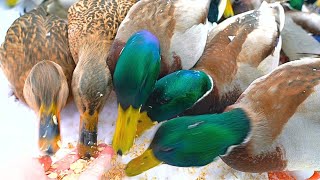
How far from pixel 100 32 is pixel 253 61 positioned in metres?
0.89

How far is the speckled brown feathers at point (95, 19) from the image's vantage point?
2.82 metres

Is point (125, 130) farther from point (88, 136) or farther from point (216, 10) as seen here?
point (216, 10)

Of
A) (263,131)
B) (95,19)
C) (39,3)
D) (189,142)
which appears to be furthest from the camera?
(39,3)

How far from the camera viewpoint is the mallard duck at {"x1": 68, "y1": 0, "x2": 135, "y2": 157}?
2.52 meters

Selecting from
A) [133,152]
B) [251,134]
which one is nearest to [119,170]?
[133,152]

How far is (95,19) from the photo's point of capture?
290cm

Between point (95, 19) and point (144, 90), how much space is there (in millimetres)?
814

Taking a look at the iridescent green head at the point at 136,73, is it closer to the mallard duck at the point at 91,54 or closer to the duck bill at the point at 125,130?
the duck bill at the point at 125,130

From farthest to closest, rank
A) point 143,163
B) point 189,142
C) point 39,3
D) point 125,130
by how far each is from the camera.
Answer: point 39,3 → point 125,130 → point 143,163 → point 189,142

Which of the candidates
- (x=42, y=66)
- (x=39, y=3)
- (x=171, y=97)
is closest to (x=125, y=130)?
(x=171, y=97)

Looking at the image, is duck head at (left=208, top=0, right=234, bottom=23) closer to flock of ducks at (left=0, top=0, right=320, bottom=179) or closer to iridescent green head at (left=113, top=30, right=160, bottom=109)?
flock of ducks at (left=0, top=0, right=320, bottom=179)

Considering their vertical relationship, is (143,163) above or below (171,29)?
below

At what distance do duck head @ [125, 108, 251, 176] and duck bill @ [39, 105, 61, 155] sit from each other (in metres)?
0.44

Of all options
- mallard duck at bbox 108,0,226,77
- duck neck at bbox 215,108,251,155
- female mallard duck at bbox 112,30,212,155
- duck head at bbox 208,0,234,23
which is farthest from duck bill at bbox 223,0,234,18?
duck neck at bbox 215,108,251,155
